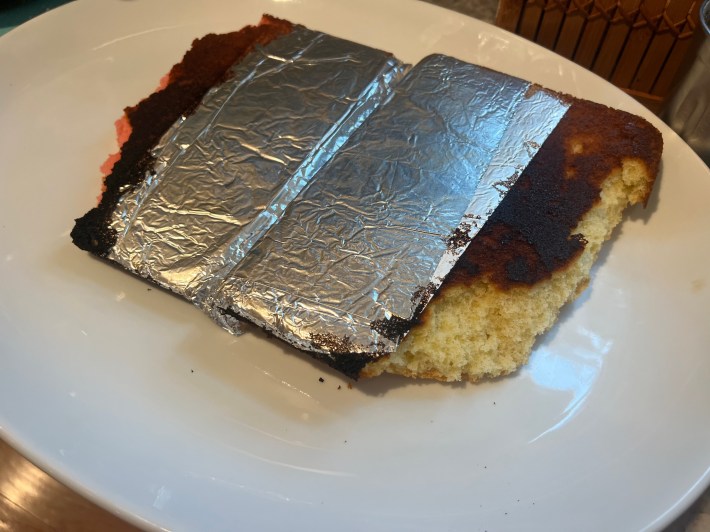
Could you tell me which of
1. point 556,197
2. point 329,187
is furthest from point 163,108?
point 556,197

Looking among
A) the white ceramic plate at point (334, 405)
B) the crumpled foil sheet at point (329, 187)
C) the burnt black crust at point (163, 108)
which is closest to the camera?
the white ceramic plate at point (334, 405)

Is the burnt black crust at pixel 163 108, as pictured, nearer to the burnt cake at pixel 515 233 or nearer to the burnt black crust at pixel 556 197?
the burnt cake at pixel 515 233

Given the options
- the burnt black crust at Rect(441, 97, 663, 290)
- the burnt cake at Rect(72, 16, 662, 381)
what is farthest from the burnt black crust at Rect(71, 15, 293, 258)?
the burnt black crust at Rect(441, 97, 663, 290)

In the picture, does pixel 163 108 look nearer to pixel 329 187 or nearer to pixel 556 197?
pixel 329 187

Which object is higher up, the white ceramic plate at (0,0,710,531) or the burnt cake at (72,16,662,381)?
the burnt cake at (72,16,662,381)

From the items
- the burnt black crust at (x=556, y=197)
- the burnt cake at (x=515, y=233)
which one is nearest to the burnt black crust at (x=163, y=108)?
the burnt cake at (x=515, y=233)

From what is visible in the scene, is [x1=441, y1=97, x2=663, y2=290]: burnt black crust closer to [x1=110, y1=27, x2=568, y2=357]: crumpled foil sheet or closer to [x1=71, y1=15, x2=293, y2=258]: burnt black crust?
[x1=110, y1=27, x2=568, y2=357]: crumpled foil sheet
